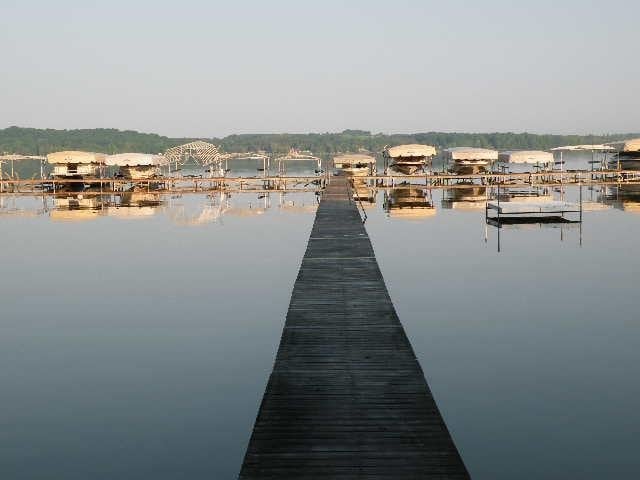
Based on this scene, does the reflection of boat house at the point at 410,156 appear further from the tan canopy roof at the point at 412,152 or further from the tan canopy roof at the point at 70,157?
the tan canopy roof at the point at 70,157

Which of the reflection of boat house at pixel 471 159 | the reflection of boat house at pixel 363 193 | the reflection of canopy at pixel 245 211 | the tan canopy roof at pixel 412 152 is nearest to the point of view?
the reflection of canopy at pixel 245 211

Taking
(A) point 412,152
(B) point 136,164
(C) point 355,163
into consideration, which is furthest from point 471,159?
(B) point 136,164

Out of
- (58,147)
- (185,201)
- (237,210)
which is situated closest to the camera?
(237,210)

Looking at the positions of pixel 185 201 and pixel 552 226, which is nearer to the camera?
pixel 552 226

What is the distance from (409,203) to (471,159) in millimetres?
13278

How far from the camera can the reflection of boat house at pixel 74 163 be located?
190 feet

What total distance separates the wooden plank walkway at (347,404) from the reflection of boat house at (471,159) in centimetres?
4606

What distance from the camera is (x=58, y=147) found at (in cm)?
15412

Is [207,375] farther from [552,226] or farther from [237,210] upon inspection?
[237,210]

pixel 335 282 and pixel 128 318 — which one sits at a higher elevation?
pixel 335 282

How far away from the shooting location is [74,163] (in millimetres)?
59469

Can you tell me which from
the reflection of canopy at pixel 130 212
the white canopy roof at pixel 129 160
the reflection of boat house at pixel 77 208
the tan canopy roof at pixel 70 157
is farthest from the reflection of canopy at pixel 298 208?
the tan canopy roof at pixel 70 157

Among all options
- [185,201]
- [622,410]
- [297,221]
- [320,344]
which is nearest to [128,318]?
[320,344]

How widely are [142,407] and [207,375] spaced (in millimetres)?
1789
